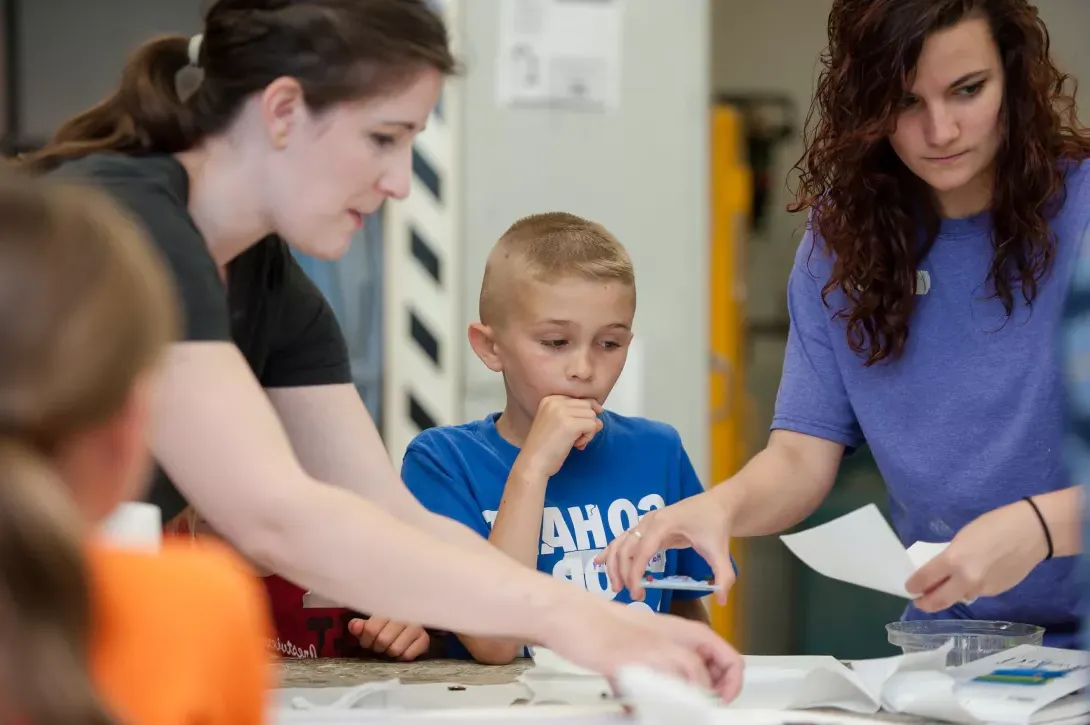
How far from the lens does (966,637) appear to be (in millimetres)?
1231

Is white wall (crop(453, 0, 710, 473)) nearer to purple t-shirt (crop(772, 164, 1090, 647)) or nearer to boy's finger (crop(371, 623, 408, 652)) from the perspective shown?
purple t-shirt (crop(772, 164, 1090, 647))

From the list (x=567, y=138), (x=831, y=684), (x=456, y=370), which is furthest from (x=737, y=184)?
(x=831, y=684)

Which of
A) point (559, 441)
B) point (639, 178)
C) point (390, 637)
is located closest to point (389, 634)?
point (390, 637)

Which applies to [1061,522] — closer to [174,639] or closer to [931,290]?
[931,290]

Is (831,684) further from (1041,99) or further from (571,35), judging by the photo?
(571,35)

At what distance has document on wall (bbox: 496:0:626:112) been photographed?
7.92 ft

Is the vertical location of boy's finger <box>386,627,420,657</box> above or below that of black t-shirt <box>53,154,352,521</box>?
below

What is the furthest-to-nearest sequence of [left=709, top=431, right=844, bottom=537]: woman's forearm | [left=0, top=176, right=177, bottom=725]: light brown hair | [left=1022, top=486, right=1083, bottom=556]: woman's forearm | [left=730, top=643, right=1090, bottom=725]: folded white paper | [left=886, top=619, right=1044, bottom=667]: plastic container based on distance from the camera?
[left=709, top=431, right=844, bottom=537]: woman's forearm, [left=886, top=619, right=1044, bottom=667]: plastic container, [left=1022, top=486, right=1083, bottom=556]: woman's forearm, [left=730, top=643, right=1090, bottom=725]: folded white paper, [left=0, top=176, right=177, bottom=725]: light brown hair

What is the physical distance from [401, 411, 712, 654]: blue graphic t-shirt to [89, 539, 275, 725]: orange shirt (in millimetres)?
831

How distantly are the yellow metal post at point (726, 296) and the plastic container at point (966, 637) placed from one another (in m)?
1.67

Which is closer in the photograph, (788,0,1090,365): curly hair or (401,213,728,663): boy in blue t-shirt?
(788,0,1090,365): curly hair

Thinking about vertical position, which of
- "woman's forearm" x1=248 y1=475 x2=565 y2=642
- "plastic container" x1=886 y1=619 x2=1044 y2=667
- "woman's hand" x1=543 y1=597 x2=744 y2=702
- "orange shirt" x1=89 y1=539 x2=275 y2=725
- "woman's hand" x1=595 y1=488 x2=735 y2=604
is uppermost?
"orange shirt" x1=89 y1=539 x2=275 y2=725

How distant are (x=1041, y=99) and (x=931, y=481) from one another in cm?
42

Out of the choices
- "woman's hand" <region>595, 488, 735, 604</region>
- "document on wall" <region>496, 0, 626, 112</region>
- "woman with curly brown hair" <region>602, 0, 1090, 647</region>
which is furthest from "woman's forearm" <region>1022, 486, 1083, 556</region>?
"document on wall" <region>496, 0, 626, 112</region>
